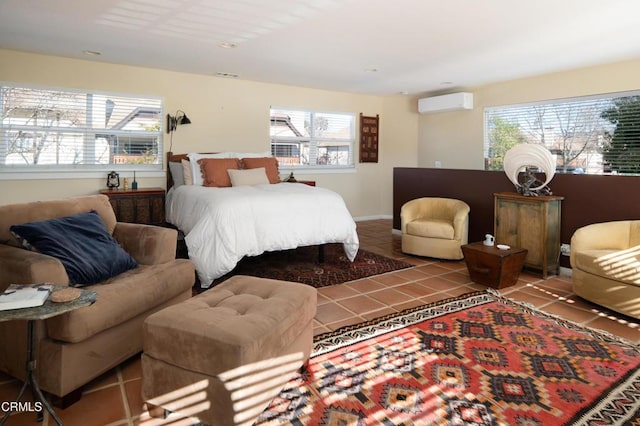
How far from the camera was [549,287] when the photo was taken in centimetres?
366

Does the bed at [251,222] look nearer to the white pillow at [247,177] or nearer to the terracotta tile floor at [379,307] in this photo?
the white pillow at [247,177]

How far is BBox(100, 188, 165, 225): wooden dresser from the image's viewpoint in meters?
4.78

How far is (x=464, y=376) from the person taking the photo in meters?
2.11

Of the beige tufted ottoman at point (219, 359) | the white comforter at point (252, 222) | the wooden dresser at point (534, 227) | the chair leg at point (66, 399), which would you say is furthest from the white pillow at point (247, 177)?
the chair leg at point (66, 399)

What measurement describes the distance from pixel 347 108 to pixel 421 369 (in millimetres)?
5804

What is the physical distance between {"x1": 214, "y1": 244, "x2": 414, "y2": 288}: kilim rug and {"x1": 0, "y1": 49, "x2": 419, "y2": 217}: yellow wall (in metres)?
2.20

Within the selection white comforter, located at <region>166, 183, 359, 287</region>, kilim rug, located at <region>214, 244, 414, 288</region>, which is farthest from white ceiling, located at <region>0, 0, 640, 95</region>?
kilim rug, located at <region>214, 244, 414, 288</region>

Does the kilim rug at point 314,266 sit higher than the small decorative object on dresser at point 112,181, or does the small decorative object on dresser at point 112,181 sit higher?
the small decorative object on dresser at point 112,181

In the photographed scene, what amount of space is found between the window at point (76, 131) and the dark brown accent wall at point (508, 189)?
3.68 metres

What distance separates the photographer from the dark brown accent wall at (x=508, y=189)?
12.0ft

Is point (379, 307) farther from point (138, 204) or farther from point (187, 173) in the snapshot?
point (138, 204)

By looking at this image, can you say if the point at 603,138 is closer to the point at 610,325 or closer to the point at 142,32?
the point at 610,325

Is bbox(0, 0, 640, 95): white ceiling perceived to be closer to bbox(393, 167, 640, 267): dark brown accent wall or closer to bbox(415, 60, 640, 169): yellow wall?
bbox(415, 60, 640, 169): yellow wall

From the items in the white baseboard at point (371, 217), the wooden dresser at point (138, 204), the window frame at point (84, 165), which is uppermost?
the window frame at point (84, 165)
